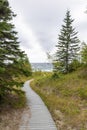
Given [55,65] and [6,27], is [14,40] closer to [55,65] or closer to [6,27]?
[6,27]

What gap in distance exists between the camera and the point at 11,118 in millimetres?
16344

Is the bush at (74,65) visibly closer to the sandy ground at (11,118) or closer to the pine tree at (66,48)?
the pine tree at (66,48)

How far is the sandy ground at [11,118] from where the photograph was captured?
14178 mm

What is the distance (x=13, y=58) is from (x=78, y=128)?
318 inches

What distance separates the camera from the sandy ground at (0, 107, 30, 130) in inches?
558

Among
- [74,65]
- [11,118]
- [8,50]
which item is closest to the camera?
[11,118]

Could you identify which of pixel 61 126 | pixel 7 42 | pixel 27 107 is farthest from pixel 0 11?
pixel 61 126

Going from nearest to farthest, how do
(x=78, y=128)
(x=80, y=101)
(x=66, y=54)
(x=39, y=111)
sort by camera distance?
(x=78, y=128), (x=39, y=111), (x=80, y=101), (x=66, y=54)

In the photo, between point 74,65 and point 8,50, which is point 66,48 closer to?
point 74,65

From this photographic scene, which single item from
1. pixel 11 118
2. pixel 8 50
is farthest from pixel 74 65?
pixel 11 118

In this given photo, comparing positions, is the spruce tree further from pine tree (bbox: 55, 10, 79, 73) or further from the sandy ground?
pine tree (bbox: 55, 10, 79, 73)

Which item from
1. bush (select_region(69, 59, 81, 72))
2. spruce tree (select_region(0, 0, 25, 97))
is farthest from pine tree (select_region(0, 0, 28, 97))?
bush (select_region(69, 59, 81, 72))

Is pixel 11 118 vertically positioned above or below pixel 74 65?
below

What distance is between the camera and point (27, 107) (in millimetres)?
19906
